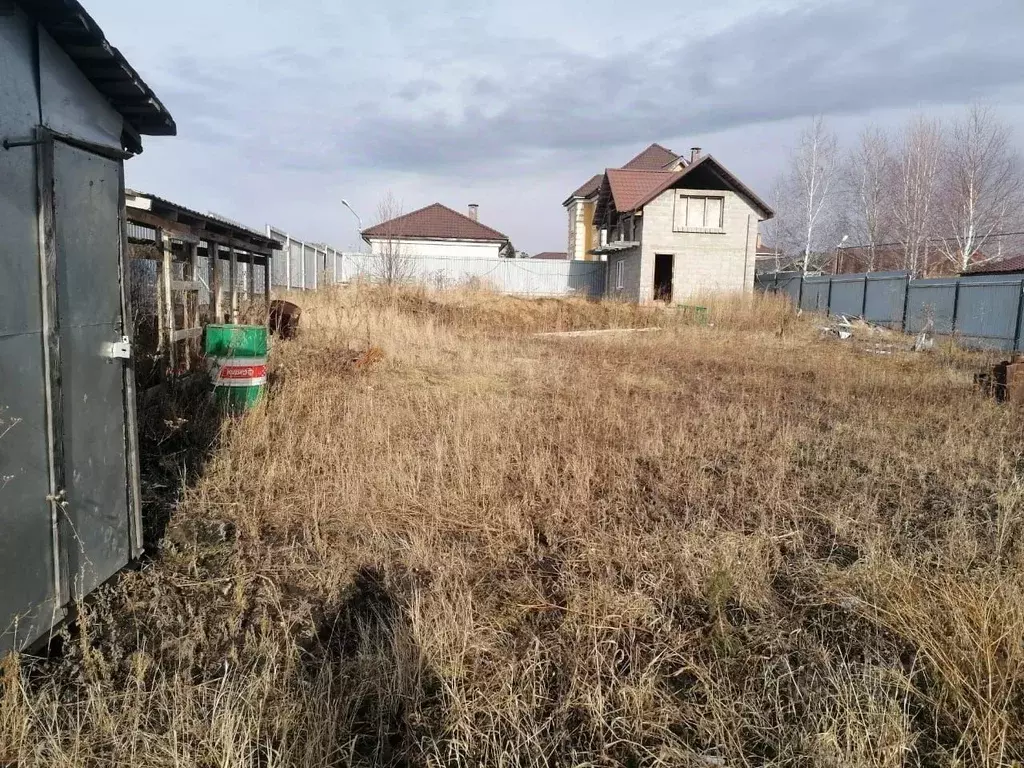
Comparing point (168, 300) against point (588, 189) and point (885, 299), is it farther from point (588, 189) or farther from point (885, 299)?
point (588, 189)

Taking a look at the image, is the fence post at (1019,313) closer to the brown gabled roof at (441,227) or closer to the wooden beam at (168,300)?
the wooden beam at (168,300)

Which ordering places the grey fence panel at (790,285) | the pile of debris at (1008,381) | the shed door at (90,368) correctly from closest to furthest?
1. the shed door at (90,368)
2. the pile of debris at (1008,381)
3. the grey fence panel at (790,285)

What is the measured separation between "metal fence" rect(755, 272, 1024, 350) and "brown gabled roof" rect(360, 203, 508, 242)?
19.8 metres

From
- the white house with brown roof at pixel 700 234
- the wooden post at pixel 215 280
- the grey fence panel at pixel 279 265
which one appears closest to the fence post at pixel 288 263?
the grey fence panel at pixel 279 265

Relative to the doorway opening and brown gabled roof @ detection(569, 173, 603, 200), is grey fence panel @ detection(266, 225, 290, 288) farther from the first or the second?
brown gabled roof @ detection(569, 173, 603, 200)

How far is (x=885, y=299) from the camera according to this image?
2092 cm

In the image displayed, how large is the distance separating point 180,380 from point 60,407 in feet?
14.2

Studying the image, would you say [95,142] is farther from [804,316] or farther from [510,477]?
[804,316]

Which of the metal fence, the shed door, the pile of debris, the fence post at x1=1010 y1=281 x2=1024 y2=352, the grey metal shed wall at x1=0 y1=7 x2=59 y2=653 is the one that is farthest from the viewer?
the metal fence

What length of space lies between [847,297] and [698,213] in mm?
6564

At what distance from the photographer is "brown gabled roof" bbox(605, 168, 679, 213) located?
29.4 metres

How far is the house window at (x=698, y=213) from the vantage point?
2586cm

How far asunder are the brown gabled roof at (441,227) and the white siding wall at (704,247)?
1581 centimetres

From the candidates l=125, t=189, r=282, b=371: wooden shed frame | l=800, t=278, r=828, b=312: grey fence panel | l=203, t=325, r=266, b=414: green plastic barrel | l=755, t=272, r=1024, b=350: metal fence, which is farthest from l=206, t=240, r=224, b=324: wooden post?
l=800, t=278, r=828, b=312: grey fence panel
